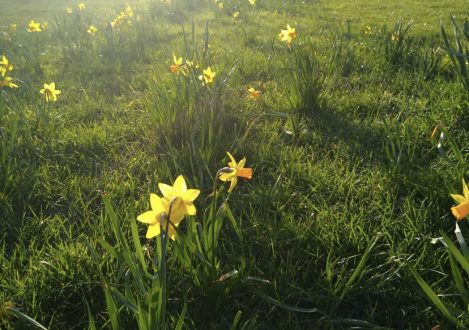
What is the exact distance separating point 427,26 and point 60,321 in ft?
21.8

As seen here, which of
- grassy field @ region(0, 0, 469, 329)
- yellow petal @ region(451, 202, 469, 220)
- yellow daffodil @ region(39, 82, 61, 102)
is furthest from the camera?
yellow daffodil @ region(39, 82, 61, 102)

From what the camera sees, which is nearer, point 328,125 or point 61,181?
point 61,181

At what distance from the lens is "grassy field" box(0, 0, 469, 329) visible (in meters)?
1.40

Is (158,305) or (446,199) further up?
(158,305)

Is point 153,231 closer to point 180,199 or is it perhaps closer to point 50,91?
point 180,199

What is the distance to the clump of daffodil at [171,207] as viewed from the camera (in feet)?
3.58

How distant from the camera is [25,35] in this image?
6.83 m

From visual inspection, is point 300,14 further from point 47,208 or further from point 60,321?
point 60,321

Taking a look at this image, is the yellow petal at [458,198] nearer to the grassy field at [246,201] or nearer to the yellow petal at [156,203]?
the grassy field at [246,201]

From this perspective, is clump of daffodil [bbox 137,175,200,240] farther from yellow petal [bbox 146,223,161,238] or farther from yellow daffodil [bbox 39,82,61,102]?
yellow daffodil [bbox 39,82,61,102]

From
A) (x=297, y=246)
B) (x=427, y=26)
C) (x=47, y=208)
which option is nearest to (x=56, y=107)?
(x=47, y=208)

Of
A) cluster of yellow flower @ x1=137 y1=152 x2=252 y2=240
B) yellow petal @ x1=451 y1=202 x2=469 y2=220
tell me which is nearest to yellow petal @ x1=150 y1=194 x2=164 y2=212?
cluster of yellow flower @ x1=137 y1=152 x2=252 y2=240

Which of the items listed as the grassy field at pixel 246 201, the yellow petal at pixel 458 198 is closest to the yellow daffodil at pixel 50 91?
the grassy field at pixel 246 201

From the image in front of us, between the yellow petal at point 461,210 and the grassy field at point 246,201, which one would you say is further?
the grassy field at point 246,201
